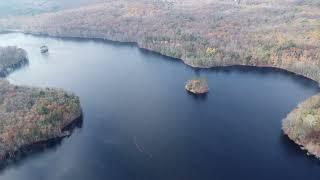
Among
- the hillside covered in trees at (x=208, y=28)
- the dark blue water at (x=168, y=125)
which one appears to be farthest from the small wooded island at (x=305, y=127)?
the hillside covered in trees at (x=208, y=28)

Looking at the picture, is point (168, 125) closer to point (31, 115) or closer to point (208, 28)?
point (31, 115)

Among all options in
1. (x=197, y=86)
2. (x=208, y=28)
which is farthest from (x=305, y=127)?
(x=208, y=28)

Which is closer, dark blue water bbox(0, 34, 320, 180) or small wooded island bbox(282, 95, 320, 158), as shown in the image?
dark blue water bbox(0, 34, 320, 180)

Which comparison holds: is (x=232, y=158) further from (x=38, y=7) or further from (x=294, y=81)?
(x=38, y=7)

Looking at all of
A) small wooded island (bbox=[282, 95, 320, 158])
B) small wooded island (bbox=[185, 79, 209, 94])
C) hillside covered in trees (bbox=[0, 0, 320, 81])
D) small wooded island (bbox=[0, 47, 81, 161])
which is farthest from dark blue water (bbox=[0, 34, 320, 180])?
hillside covered in trees (bbox=[0, 0, 320, 81])

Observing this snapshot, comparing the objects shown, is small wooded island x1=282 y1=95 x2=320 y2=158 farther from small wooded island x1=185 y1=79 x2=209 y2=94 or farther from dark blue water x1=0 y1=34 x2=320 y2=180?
small wooded island x1=185 y1=79 x2=209 y2=94
